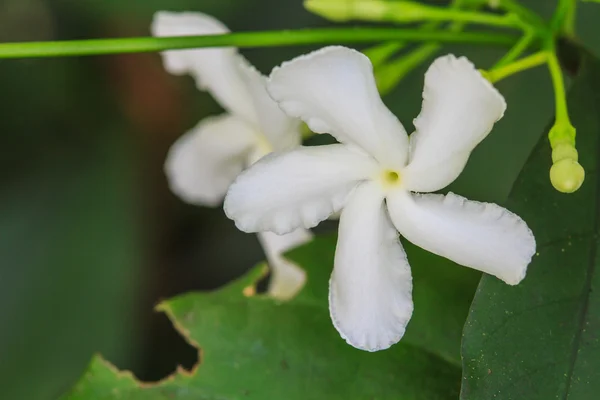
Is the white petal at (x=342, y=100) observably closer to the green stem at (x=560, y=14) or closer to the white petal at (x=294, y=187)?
the white petal at (x=294, y=187)

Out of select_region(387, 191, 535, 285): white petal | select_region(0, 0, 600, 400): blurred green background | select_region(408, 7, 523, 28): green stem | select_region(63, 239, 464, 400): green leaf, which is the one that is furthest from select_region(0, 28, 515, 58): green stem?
select_region(0, 0, 600, 400): blurred green background

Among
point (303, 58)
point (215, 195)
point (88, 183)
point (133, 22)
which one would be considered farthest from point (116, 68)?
point (303, 58)

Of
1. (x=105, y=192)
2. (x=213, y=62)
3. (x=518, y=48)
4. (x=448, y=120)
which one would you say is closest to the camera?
(x=448, y=120)

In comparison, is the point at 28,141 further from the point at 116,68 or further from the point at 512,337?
the point at 512,337

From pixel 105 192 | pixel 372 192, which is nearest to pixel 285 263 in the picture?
pixel 372 192

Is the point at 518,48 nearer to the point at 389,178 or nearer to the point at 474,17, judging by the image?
the point at 474,17

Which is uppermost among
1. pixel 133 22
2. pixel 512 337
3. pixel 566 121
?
pixel 566 121

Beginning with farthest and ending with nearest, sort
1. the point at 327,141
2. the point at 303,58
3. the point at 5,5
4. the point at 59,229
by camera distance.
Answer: the point at 5,5 → the point at 59,229 → the point at 327,141 → the point at 303,58

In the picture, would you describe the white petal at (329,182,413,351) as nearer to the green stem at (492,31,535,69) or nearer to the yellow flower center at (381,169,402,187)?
the yellow flower center at (381,169,402,187)
